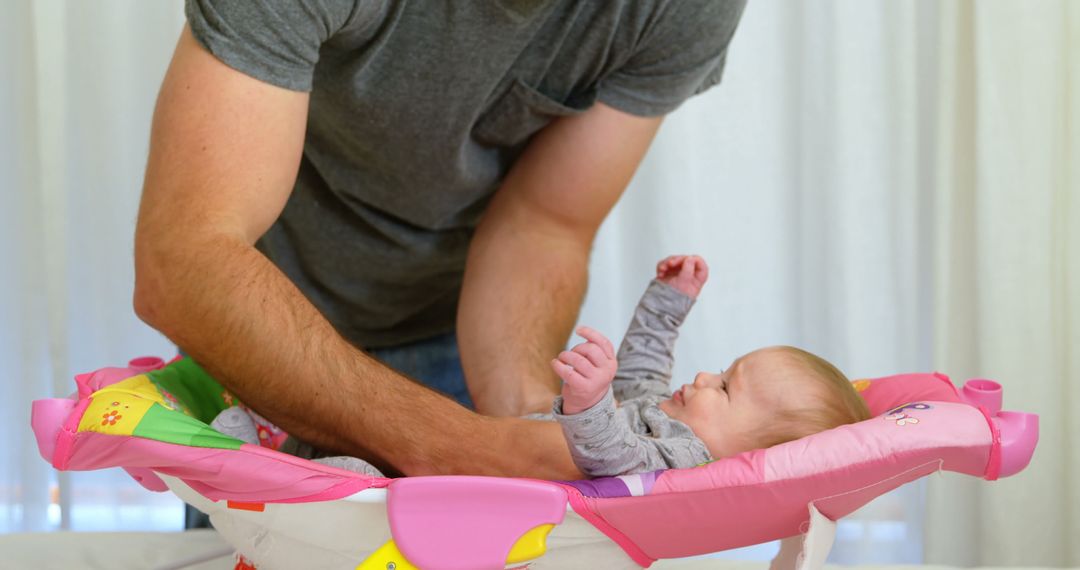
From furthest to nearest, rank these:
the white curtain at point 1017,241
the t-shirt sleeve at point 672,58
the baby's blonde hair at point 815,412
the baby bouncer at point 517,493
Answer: the white curtain at point 1017,241, the t-shirt sleeve at point 672,58, the baby's blonde hair at point 815,412, the baby bouncer at point 517,493

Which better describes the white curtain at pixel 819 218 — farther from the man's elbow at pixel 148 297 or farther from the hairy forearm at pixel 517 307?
the man's elbow at pixel 148 297

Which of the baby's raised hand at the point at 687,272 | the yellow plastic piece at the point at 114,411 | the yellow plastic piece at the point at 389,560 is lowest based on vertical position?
the yellow plastic piece at the point at 389,560

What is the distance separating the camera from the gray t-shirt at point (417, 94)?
1241 mm

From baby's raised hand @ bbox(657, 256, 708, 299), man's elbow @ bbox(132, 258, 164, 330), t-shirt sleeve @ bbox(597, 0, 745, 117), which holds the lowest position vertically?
baby's raised hand @ bbox(657, 256, 708, 299)

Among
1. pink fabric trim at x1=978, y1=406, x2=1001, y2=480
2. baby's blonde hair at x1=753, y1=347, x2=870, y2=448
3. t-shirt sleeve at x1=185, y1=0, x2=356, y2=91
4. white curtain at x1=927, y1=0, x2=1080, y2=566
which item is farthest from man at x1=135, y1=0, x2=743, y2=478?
white curtain at x1=927, y1=0, x2=1080, y2=566

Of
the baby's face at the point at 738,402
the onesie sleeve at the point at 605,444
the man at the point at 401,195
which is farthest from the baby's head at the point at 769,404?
the man at the point at 401,195

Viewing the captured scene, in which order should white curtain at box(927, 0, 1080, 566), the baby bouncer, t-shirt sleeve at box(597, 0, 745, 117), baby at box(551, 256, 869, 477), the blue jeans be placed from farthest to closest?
1. white curtain at box(927, 0, 1080, 566)
2. the blue jeans
3. t-shirt sleeve at box(597, 0, 745, 117)
4. baby at box(551, 256, 869, 477)
5. the baby bouncer

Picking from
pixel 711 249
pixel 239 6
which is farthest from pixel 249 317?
pixel 711 249

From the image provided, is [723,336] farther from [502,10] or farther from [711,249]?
[502,10]

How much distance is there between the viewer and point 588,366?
113 cm

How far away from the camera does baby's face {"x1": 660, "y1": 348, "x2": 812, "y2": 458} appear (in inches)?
53.1

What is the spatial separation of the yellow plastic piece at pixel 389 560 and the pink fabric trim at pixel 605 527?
17 centimetres

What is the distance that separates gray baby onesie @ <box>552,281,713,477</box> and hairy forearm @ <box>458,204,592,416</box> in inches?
4.1

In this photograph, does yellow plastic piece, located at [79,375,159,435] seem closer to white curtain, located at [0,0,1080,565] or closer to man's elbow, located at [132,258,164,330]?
man's elbow, located at [132,258,164,330]
